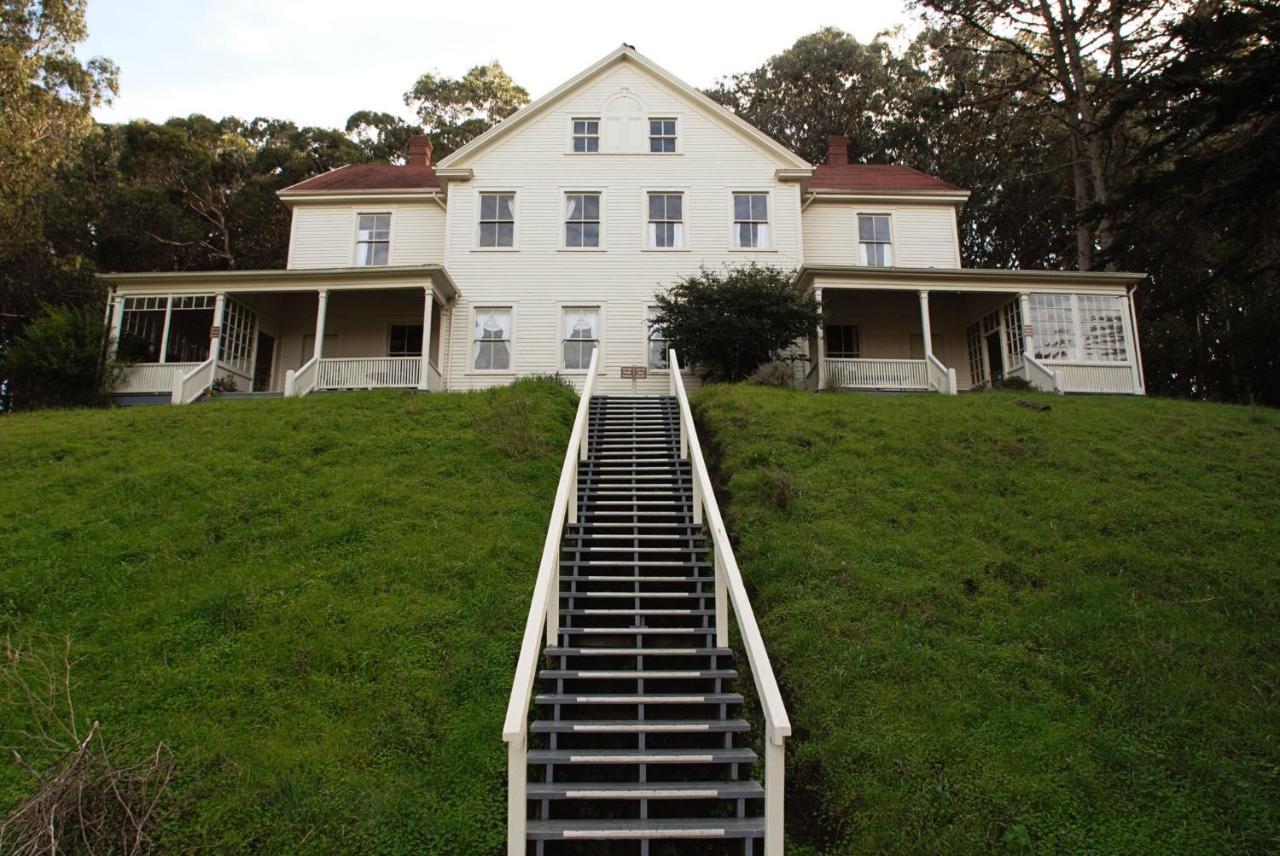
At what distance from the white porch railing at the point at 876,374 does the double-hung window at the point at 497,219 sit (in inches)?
329

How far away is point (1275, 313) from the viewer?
2439 centimetres

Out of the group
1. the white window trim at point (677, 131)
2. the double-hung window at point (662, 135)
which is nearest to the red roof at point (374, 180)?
the white window trim at point (677, 131)

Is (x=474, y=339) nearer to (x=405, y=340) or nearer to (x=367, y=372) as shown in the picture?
(x=405, y=340)

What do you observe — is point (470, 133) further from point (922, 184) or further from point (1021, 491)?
point (1021, 491)

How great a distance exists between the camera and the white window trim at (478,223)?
2011 cm

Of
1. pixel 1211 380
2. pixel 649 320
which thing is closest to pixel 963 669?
pixel 649 320

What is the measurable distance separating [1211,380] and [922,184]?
584 inches

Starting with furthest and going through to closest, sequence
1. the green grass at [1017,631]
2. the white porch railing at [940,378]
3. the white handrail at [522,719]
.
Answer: the white porch railing at [940,378], the green grass at [1017,631], the white handrail at [522,719]

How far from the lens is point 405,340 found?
20.8 meters

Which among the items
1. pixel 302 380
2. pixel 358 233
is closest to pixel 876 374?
pixel 302 380

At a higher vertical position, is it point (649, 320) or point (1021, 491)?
point (649, 320)

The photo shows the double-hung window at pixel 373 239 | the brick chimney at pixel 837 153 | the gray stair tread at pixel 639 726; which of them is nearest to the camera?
the gray stair tread at pixel 639 726

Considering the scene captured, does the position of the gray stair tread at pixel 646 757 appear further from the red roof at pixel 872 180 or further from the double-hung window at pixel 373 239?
the red roof at pixel 872 180

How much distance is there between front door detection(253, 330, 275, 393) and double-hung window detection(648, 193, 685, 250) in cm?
993
